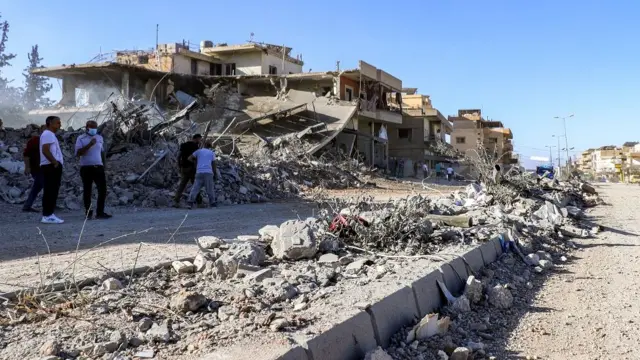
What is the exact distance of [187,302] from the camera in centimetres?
310

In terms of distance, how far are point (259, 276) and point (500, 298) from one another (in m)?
2.06

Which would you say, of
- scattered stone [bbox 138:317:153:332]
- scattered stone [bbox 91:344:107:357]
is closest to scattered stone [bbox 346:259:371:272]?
scattered stone [bbox 138:317:153:332]

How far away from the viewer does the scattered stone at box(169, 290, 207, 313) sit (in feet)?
10.1

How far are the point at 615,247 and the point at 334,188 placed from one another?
1365 cm

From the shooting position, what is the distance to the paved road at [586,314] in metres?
3.55

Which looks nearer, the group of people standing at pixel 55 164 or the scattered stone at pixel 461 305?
the scattered stone at pixel 461 305

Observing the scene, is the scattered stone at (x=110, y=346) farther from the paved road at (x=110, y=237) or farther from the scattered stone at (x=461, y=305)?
the scattered stone at (x=461, y=305)

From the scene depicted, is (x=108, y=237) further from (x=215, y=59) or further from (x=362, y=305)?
(x=215, y=59)

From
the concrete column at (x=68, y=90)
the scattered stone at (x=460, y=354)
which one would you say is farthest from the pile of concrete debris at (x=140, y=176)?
the concrete column at (x=68, y=90)

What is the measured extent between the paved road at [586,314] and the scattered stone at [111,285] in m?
2.45

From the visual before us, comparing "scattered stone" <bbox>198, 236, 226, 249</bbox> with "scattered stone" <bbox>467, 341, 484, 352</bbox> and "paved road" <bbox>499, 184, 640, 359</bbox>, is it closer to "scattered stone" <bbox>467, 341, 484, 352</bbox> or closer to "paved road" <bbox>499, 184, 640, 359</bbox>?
"scattered stone" <bbox>467, 341, 484, 352</bbox>

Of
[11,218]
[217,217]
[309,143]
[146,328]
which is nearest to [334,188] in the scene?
[309,143]

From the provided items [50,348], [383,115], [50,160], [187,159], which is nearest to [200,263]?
[50,348]

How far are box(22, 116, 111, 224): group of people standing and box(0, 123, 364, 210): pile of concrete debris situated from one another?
6.25 ft
